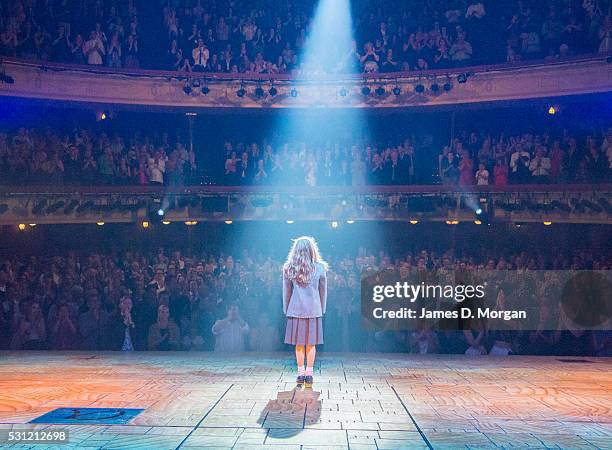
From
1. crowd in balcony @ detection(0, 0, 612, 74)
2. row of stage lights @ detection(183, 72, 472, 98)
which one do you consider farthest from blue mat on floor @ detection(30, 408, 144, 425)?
crowd in balcony @ detection(0, 0, 612, 74)

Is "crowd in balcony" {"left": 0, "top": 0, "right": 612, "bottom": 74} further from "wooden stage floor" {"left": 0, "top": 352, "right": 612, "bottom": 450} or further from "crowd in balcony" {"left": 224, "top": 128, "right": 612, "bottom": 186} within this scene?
"wooden stage floor" {"left": 0, "top": 352, "right": 612, "bottom": 450}

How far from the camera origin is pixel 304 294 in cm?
731

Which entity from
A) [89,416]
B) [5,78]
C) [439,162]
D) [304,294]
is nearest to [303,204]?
[439,162]

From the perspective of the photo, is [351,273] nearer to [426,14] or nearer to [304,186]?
[304,186]

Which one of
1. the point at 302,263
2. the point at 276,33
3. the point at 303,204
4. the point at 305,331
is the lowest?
the point at 305,331

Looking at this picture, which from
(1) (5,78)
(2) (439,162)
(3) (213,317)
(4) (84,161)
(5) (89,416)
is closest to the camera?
(5) (89,416)

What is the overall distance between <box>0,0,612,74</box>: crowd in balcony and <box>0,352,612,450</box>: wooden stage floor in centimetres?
885

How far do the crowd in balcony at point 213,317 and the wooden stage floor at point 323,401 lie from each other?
54.2 inches

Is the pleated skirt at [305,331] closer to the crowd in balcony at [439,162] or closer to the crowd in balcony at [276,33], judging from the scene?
the crowd in balcony at [439,162]

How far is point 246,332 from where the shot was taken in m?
12.1

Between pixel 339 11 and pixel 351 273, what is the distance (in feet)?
27.4

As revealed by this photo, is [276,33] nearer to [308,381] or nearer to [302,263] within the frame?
[302,263]

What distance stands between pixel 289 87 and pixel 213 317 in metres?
6.88

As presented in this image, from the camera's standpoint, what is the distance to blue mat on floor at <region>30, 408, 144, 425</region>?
585 centimetres
